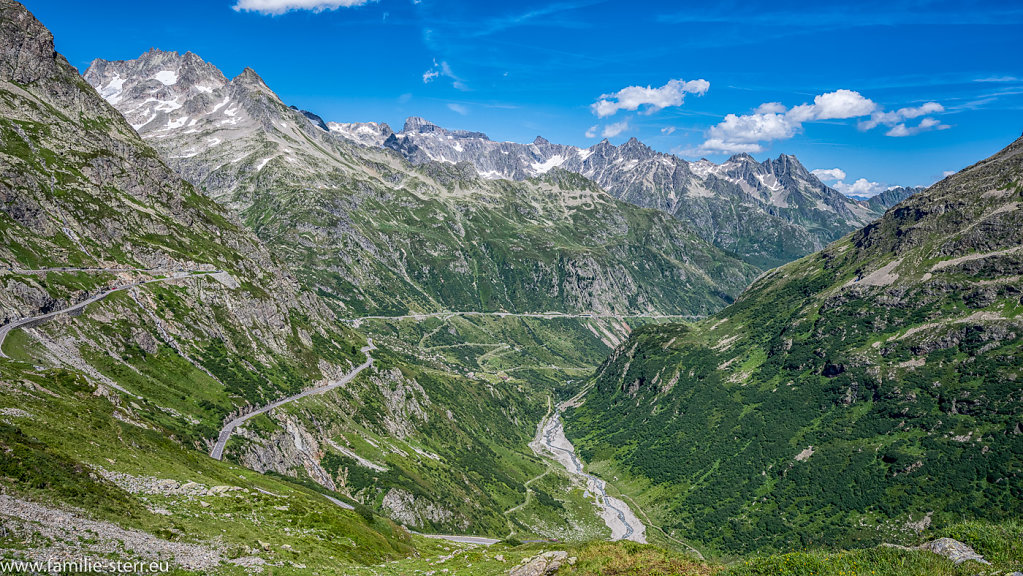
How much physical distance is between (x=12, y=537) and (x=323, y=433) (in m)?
151

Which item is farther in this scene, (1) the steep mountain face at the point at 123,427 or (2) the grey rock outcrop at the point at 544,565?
(2) the grey rock outcrop at the point at 544,565

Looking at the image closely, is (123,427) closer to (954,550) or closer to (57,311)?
(57,311)

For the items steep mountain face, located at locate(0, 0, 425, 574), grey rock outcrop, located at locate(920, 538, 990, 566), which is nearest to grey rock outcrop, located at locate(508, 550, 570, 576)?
steep mountain face, located at locate(0, 0, 425, 574)

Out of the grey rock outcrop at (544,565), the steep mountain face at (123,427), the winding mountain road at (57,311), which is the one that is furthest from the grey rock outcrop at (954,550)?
the winding mountain road at (57,311)

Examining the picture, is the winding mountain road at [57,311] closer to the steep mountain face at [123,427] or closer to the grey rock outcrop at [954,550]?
the steep mountain face at [123,427]

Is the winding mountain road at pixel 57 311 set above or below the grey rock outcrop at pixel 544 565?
above

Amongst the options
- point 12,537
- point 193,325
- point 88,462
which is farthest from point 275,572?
point 193,325

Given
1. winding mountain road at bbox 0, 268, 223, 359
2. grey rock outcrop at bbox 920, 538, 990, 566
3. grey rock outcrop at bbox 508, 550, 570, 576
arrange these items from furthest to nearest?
winding mountain road at bbox 0, 268, 223, 359
grey rock outcrop at bbox 508, 550, 570, 576
grey rock outcrop at bbox 920, 538, 990, 566

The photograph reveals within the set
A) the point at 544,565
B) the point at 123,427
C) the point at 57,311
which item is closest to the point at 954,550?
the point at 544,565

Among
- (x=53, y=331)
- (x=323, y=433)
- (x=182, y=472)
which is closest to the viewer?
(x=182, y=472)

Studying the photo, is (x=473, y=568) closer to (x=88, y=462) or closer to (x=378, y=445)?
(x=88, y=462)

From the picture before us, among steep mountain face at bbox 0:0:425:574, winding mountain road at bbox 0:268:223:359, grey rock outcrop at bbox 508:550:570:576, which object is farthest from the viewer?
winding mountain road at bbox 0:268:223:359

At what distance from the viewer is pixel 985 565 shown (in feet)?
93.1

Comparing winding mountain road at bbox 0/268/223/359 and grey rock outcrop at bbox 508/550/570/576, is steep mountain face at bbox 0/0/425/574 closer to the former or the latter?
winding mountain road at bbox 0/268/223/359
